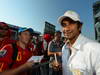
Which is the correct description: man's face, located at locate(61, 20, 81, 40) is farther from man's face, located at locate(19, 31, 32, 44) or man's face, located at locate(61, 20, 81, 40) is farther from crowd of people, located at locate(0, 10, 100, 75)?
man's face, located at locate(19, 31, 32, 44)

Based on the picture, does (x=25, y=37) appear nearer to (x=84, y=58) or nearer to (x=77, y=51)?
(x=77, y=51)

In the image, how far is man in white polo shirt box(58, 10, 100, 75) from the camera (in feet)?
8.23

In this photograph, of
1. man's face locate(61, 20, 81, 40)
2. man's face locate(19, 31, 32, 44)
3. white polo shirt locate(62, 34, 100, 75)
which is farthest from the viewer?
man's face locate(19, 31, 32, 44)

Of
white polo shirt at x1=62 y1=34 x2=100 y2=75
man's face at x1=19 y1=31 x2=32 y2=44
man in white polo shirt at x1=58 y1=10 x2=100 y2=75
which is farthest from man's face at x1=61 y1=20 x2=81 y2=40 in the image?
man's face at x1=19 y1=31 x2=32 y2=44

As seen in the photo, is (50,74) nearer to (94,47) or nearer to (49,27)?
(94,47)

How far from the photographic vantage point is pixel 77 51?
8.91ft

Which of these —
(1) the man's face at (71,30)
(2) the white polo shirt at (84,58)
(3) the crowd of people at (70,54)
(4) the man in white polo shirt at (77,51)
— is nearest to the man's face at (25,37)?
(3) the crowd of people at (70,54)

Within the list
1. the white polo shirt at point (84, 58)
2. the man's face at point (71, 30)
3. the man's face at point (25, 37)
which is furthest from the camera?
the man's face at point (25, 37)

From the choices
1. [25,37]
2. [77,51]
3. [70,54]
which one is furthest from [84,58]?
[25,37]

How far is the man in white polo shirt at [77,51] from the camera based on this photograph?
2510mm

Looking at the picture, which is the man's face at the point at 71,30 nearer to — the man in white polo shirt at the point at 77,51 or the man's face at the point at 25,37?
the man in white polo shirt at the point at 77,51

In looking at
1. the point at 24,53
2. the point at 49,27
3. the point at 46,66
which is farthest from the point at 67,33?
Result: the point at 49,27

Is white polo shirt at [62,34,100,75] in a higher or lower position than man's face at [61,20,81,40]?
lower

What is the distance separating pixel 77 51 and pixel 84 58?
181 mm
